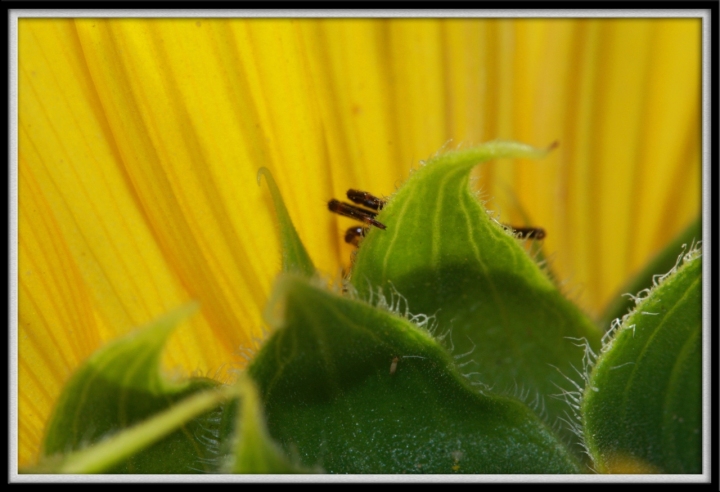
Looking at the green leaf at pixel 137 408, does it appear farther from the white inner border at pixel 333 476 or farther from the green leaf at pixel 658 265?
the green leaf at pixel 658 265

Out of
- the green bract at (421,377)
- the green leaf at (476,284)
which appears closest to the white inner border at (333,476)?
the green bract at (421,377)

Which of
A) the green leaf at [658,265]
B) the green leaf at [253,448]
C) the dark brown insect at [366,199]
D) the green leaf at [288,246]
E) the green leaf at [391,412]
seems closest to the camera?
the green leaf at [253,448]

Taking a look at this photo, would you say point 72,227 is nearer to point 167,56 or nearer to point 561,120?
point 167,56

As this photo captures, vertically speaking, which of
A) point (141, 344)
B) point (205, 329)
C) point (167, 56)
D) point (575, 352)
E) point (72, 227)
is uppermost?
point (167, 56)

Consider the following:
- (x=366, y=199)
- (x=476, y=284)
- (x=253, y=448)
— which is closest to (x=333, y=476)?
(x=253, y=448)

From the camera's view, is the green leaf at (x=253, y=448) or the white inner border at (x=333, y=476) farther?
the white inner border at (x=333, y=476)

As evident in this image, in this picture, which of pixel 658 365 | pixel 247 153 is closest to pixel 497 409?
pixel 658 365
